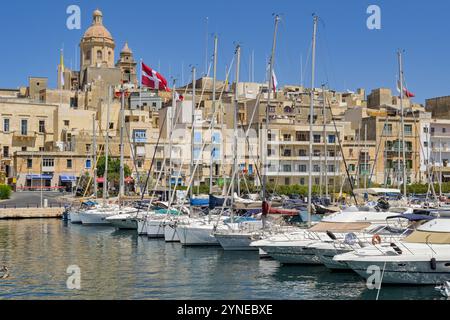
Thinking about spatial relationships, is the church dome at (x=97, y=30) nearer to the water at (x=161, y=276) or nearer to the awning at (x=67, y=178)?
the awning at (x=67, y=178)

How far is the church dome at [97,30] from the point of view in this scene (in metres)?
115

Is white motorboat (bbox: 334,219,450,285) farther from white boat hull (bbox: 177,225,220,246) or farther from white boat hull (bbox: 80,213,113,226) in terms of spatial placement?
white boat hull (bbox: 80,213,113,226)

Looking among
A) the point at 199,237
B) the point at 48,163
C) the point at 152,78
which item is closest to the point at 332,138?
A: the point at 152,78

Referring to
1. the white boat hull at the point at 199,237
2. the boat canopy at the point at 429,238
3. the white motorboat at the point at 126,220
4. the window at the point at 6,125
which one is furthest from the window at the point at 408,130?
the boat canopy at the point at 429,238

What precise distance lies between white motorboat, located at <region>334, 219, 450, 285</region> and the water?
43 cm

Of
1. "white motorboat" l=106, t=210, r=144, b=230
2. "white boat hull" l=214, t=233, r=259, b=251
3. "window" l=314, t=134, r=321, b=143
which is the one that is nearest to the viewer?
"white boat hull" l=214, t=233, r=259, b=251

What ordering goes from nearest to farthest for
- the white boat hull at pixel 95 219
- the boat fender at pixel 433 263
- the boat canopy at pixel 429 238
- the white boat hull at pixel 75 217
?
1. the boat fender at pixel 433 263
2. the boat canopy at pixel 429 238
3. the white boat hull at pixel 95 219
4. the white boat hull at pixel 75 217

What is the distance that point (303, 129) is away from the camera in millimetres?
83812

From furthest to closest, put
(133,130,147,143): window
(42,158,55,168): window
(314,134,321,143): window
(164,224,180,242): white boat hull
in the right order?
(133,130,147,143): window → (42,158,55,168): window → (314,134,321,143): window → (164,224,180,242): white boat hull

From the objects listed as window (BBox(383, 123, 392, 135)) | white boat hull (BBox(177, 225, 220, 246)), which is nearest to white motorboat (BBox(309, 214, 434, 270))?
white boat hull (BBox(177, 225, 220, 246))

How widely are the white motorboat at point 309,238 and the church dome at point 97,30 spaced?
8766cm

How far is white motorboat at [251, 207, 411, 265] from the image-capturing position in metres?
29.6
